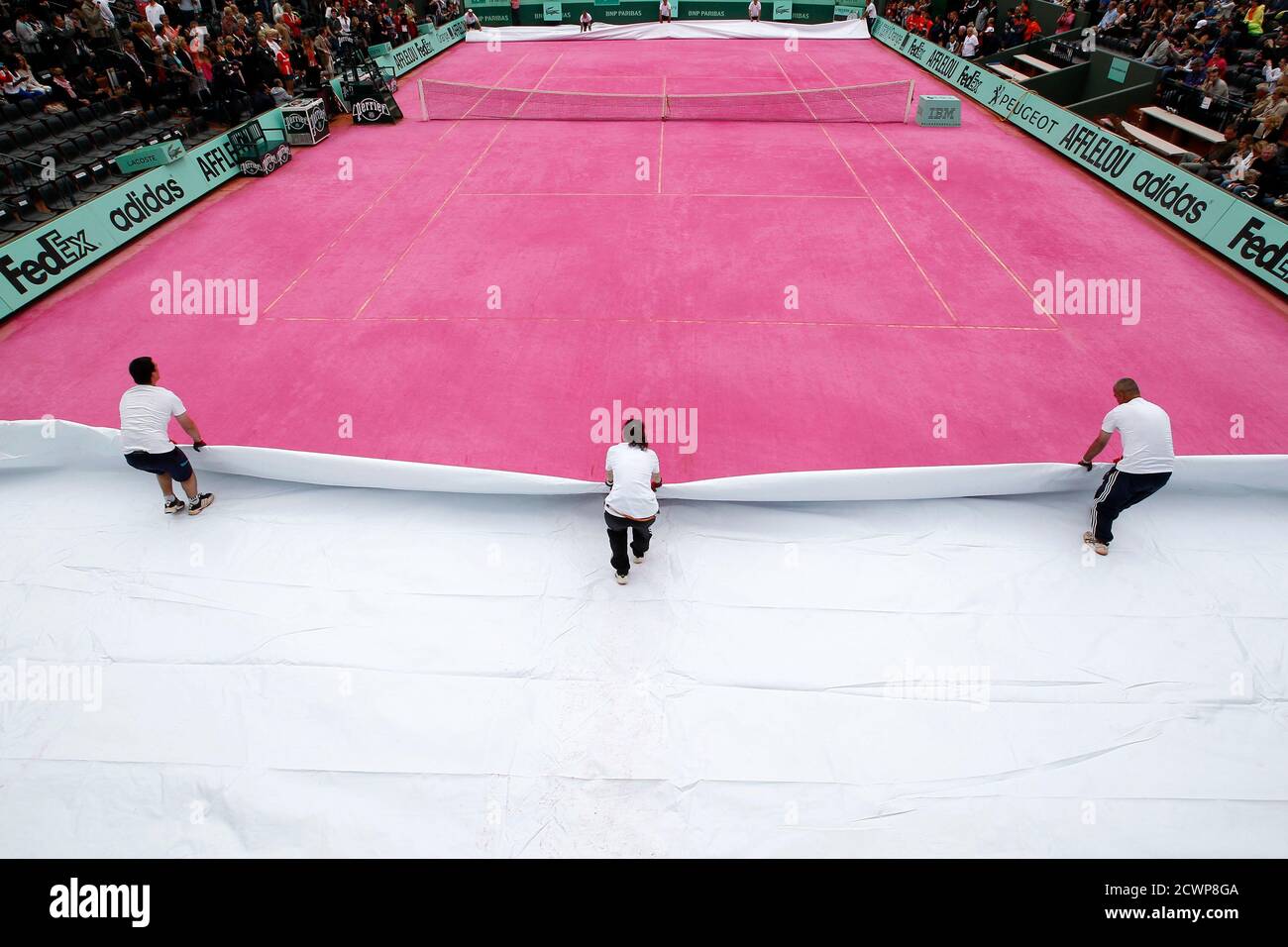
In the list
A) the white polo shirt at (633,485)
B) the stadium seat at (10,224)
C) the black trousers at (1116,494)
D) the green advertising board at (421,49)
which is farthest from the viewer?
the green advertising board at (421,49)

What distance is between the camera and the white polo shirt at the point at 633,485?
5988mm

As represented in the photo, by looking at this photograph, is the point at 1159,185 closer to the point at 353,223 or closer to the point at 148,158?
the point at 353,223

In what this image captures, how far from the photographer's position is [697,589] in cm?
632

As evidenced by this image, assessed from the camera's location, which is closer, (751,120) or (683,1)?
(751,120)

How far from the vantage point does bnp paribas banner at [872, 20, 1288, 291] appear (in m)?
12.0

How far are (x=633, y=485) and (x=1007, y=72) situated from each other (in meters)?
27.4

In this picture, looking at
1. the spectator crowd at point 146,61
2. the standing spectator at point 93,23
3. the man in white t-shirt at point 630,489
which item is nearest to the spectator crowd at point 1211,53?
the man in white t-shirt at point 630,489

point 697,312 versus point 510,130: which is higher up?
point 510,130

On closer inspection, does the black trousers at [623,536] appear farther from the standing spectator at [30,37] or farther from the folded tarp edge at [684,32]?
the folded tarp edge at [684,32]

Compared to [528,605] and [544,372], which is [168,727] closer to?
[528,605]

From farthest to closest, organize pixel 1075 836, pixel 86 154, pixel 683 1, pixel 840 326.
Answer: pixel 683 1 → pixel 86 154 → pixel 840 326 → pixel 1075 836

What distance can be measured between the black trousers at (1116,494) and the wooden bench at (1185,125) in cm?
1512

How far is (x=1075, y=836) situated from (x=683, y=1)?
4204 cm
